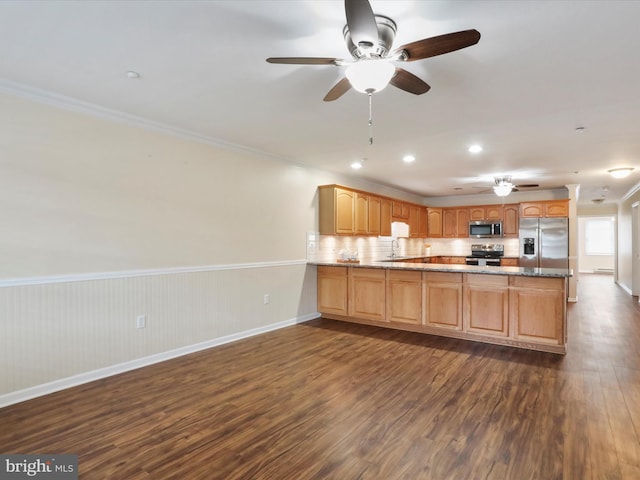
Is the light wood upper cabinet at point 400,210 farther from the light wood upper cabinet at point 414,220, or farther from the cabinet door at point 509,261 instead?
the cabinet door at point 509,261

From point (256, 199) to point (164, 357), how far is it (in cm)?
225

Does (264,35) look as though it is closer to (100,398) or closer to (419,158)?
(100,398)

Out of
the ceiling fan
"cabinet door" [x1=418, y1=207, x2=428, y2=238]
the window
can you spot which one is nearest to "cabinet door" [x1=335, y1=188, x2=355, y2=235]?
"cabinet door" [x1=418, y1=207, x2=428, y2=238]

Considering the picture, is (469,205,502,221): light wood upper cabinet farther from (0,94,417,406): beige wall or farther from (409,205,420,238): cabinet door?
(0,94,417,406): beige wall

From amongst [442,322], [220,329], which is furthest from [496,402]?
[220,329]

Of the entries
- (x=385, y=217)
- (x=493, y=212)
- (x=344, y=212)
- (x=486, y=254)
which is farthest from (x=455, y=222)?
(x=344, y=212)

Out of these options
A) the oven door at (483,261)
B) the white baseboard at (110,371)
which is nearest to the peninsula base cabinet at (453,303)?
the white baseboard at (110,371)

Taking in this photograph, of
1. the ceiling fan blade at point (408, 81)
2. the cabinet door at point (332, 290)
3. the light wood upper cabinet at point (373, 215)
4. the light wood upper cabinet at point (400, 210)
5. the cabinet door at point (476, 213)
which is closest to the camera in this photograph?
the ceiling fan blade at point (408, 81)

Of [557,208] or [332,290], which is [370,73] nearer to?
[332,290]

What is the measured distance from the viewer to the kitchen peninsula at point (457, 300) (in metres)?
4.02

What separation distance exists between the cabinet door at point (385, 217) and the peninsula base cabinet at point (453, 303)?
191cm

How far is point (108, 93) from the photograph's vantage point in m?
3.01

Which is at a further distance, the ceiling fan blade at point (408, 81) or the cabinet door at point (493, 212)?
the cabinet door at point (493, 212)
